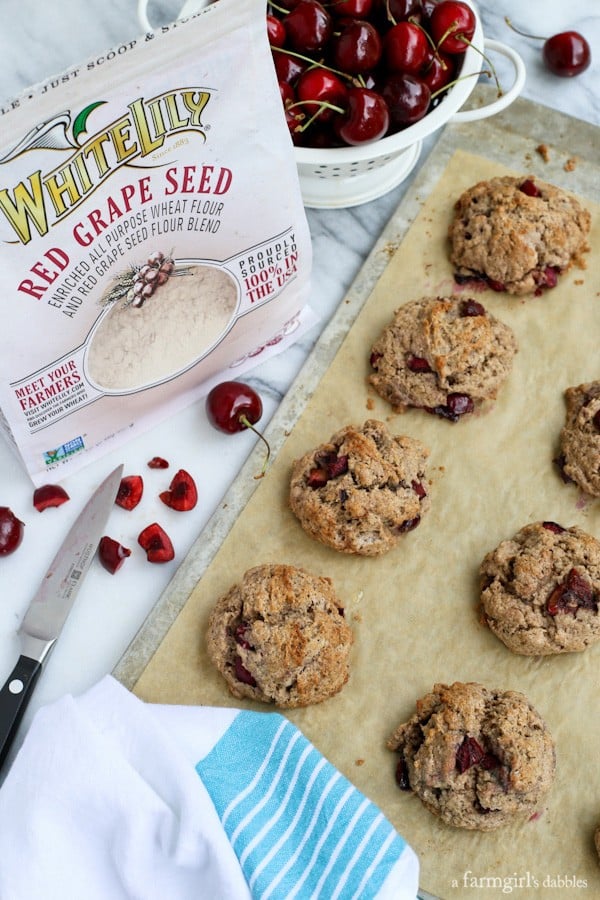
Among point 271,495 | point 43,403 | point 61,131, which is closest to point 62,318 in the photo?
point 43,403

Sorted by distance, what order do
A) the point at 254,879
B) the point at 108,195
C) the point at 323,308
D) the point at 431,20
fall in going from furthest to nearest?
the point at 323,308 → the point at 431,20 → the point at 254,879 → the point at 108,195

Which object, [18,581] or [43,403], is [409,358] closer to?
[43,403]

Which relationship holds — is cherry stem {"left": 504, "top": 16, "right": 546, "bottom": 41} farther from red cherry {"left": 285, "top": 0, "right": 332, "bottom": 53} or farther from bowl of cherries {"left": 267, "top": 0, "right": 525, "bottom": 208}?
red cherry {"left": 285, "top": 0, "right": 332, "bottom": 53}

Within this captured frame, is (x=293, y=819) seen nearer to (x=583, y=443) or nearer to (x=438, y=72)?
(x=583, y=443)

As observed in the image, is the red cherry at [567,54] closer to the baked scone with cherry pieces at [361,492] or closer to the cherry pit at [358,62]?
the cherry pit at [358,62]

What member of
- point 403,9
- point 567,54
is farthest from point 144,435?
point 567,54

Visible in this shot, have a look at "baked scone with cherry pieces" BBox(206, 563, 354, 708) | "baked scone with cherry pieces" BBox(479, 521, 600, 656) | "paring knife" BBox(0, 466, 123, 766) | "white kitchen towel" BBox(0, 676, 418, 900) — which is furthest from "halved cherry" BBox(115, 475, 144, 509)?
"baked scone with cherry pieces" BBox(479, 521, 600, 656)
